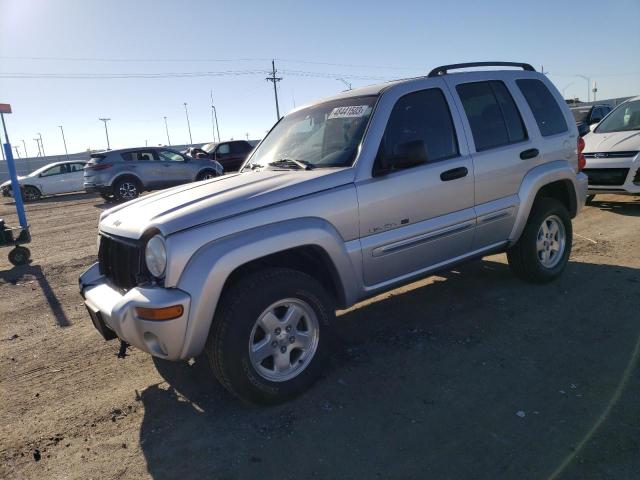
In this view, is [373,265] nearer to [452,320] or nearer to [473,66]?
[452,320]

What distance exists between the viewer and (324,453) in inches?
106

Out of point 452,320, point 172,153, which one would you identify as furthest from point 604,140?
point 172,153

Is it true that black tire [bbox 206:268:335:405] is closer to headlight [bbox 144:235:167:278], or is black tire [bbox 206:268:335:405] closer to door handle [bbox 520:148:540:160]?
headlight [bbox 144:235:167:278]

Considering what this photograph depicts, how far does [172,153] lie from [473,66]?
46.8ft

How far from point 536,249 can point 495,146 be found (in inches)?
46.5

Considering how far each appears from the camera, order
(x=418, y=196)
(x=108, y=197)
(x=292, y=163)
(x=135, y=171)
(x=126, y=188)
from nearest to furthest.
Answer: (x=418, y=196), (x=292, y=163), (x=126, y=188), (x=135, y=171), (x=108, y=197)

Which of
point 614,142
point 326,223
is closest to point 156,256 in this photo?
point 326,223

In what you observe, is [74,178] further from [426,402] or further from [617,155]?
[426,402]

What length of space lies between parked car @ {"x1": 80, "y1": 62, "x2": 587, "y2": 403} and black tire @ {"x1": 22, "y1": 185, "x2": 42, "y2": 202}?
19.1m

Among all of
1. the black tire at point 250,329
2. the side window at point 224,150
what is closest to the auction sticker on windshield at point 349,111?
the black tire at point 250,329

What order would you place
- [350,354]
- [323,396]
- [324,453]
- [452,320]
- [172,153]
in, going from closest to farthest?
[324,453] < [323,396] < [350,354] < [452,320] < [172,153]

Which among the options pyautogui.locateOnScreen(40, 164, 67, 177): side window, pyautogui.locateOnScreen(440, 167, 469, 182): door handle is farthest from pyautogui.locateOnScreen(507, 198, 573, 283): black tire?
pyautogui.locateOnScreen(40, 164, 67, 177): side window

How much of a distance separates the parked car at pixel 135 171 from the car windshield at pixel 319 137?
1257cm

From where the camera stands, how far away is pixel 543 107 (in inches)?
193
